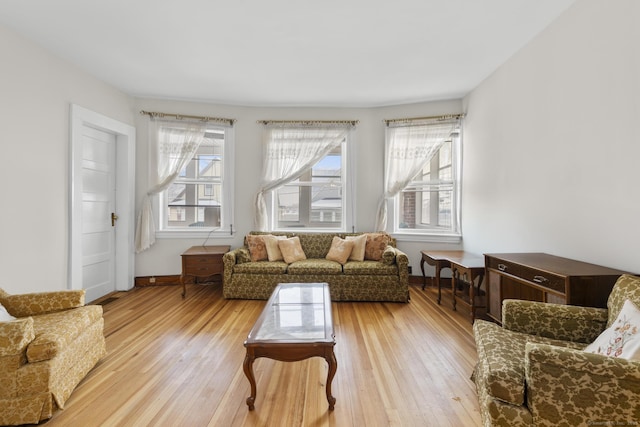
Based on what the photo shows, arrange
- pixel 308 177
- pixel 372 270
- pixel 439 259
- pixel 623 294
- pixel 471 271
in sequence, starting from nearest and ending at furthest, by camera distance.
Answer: pixel 623 294, pixel 471 271, pixel 439 259, pixel 372 270, pixel 308 177

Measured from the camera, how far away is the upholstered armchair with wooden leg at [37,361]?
162 centimetres

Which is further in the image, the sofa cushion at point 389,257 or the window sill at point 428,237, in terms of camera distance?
the window sill at point 428,237

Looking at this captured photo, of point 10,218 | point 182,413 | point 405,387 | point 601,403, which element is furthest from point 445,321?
point 10,218

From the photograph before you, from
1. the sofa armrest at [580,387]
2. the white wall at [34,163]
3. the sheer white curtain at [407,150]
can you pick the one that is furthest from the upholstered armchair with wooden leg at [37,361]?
the sheer white curtain at [407,150]

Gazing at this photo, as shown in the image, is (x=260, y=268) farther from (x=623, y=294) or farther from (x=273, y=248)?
(x=623, y=294)

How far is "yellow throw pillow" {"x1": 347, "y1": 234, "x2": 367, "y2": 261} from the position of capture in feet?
13.4

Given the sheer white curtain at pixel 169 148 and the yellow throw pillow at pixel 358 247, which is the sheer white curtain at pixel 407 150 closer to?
the yellow throw pillow at pixel 358 247

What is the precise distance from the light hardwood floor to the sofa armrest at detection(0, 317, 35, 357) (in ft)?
1.57

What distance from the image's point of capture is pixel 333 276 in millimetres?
3738

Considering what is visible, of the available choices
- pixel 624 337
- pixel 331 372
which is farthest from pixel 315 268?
pixel 624 337

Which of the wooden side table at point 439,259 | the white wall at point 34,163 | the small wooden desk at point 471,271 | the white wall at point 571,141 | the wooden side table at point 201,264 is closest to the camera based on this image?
the white wall at point 571,141

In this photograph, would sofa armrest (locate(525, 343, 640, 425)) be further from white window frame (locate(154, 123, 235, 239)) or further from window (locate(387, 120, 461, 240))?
white window frame (locate(154, 123, 235, 239))

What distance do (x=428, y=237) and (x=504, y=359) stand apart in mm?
3031

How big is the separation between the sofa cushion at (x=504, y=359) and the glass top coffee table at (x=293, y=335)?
2.72ft
